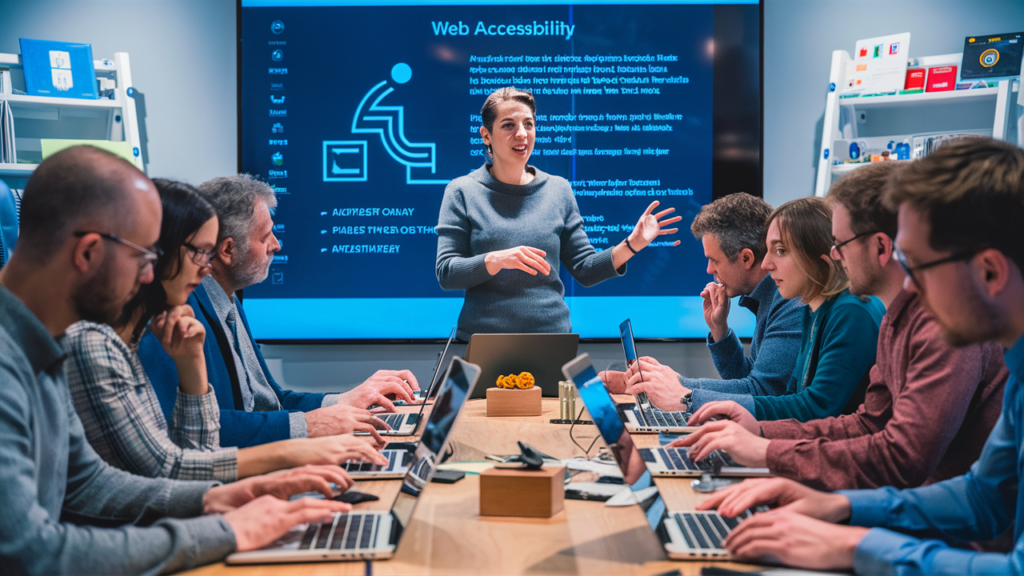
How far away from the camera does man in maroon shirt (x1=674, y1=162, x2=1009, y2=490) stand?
4.41 ft

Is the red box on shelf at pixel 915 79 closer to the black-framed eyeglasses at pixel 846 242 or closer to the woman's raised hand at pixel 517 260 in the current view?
the woman's raised hand at pixel 517 260

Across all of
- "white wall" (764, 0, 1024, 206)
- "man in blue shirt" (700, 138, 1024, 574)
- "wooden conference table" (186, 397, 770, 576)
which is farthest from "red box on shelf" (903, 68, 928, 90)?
"wooden conference table" (186, 397, 770, 576)

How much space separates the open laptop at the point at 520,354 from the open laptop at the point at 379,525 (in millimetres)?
877

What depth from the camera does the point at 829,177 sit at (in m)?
3.98

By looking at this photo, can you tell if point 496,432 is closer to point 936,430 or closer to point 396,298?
point 936,430

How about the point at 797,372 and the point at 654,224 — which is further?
the point at 654,224

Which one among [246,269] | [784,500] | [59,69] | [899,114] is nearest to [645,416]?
[784,500]

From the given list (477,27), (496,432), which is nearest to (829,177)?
(477,27)

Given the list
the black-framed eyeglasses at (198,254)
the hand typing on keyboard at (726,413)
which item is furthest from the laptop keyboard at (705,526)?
the black-framed eyeglasses at (198,254)

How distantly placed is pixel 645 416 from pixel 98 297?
1.47 metres

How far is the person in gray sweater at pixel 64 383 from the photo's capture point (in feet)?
3.07

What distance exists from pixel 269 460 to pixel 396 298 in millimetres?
2597

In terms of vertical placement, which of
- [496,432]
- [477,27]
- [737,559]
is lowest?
[496,432]

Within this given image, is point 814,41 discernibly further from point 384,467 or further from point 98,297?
point 98,297
